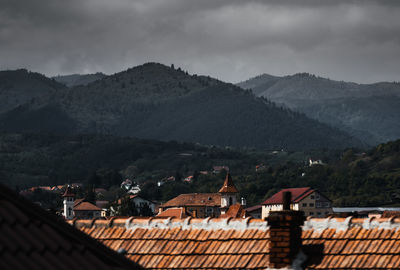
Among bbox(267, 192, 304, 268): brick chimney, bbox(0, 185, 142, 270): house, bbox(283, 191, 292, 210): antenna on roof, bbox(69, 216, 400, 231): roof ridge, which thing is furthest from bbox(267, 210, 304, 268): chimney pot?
bbox(0, 185, 142, 270): house

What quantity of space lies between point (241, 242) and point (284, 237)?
5.14ft

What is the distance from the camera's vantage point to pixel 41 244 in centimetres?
998

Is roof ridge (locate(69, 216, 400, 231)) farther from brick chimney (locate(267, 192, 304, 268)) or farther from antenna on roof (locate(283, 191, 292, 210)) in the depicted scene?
brick chimney (locate(267, 192, 304, 268))

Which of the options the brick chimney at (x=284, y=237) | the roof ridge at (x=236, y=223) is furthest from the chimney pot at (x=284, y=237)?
the roof ridge at (x=236, y=223)

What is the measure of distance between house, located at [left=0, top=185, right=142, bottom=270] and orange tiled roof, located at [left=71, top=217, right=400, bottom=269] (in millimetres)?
7774

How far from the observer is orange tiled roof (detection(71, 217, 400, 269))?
715 inches

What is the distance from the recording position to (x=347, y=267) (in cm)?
1788

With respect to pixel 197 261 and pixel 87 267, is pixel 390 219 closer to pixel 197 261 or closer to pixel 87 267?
pixel 197 261

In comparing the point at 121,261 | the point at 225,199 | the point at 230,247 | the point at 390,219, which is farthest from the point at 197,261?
the point at 225,199

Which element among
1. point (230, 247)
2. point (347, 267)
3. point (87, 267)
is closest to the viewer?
point (87, 267)

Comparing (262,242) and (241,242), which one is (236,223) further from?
(262,242)

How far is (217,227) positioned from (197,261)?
118 cm

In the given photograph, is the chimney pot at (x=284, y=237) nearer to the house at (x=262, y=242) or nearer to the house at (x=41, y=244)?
the house at (x=262, y=242)

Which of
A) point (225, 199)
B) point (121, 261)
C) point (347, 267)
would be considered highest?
point (121, 261)
